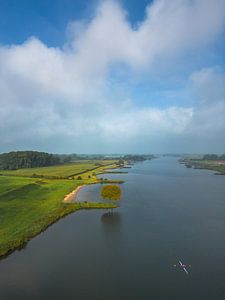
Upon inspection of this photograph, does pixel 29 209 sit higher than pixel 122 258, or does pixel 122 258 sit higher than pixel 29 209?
pixel 29 209

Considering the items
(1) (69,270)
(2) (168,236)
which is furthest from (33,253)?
(2) (168,236)

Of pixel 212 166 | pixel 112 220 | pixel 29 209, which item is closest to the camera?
pixel 112 220

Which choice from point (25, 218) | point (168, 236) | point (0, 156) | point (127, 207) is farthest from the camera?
point (0, 156)

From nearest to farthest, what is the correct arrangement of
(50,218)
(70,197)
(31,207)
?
(50,218) → (31,207) → (70,197)

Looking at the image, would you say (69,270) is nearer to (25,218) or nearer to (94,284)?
(94,284)

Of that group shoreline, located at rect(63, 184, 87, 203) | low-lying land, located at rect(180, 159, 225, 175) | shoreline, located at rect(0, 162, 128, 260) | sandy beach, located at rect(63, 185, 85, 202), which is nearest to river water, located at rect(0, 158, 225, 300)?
shoreline, located at rect(0, 162, 128, 260)

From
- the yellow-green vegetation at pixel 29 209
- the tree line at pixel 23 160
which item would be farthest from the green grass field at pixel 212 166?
the yellow-green vegetation at pixel 29 209

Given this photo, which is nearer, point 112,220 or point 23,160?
point 112,220

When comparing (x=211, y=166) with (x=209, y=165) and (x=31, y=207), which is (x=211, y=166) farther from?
(x=31, y=207)

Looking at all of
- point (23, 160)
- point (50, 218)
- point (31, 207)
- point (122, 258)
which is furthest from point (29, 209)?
point (23, 160)

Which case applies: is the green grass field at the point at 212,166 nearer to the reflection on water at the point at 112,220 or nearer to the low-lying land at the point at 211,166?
the low-lying land at the point at 211,166
